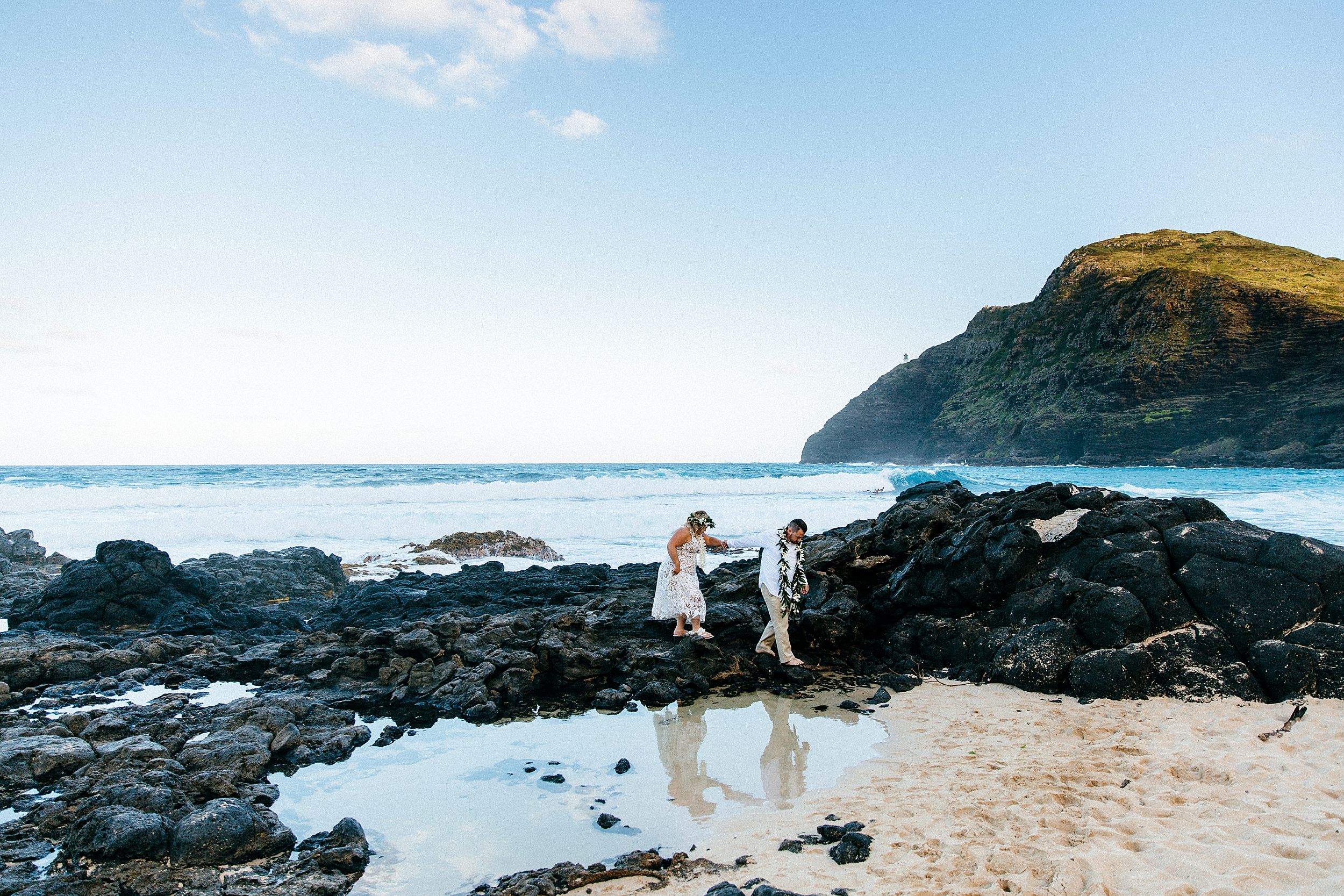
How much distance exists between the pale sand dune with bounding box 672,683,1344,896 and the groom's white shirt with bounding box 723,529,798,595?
7.94 feet

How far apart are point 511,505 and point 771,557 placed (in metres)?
27.4

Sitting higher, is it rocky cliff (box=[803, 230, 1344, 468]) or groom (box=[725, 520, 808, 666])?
rocky cliff (box=[803, 230, 1344, 468])

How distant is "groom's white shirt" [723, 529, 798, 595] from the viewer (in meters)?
8.92

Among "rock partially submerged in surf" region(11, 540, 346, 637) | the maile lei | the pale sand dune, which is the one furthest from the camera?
"rock partially submerged in surf" region(11, 540, 346, 637)

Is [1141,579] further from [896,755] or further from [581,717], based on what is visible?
[581,717]

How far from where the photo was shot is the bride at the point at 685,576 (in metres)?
9.59

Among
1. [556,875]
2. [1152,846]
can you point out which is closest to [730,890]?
[556,875]

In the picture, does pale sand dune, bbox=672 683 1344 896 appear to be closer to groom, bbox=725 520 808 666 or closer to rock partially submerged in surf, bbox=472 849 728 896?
rock partially submerged in surf, bbox=472 849 728 896

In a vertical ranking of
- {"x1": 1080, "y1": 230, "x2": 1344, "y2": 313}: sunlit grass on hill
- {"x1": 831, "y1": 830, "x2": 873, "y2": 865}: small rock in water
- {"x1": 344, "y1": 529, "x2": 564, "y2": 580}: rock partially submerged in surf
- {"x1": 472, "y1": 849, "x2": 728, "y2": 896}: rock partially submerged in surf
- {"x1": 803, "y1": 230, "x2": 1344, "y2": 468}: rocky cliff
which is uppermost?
{"x1": 1080, "y1": 230, "x2": 1344, "y2": 313}: sunlit grass on hill

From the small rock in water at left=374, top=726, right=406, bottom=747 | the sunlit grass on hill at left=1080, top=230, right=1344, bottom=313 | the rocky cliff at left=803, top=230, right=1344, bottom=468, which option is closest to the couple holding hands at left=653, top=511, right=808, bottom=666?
the small rock in water at left=374, top=726, right=406, bottom=747

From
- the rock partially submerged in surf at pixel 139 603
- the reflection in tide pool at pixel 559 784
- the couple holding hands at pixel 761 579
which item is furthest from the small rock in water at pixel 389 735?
the rock partially submerged in surf at pixel 139 603

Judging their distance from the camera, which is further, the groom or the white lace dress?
the white lace dress

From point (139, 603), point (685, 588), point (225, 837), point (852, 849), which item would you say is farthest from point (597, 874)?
point (139, 603)

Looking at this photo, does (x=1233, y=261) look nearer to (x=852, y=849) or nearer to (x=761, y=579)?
(x=761, y=579)
